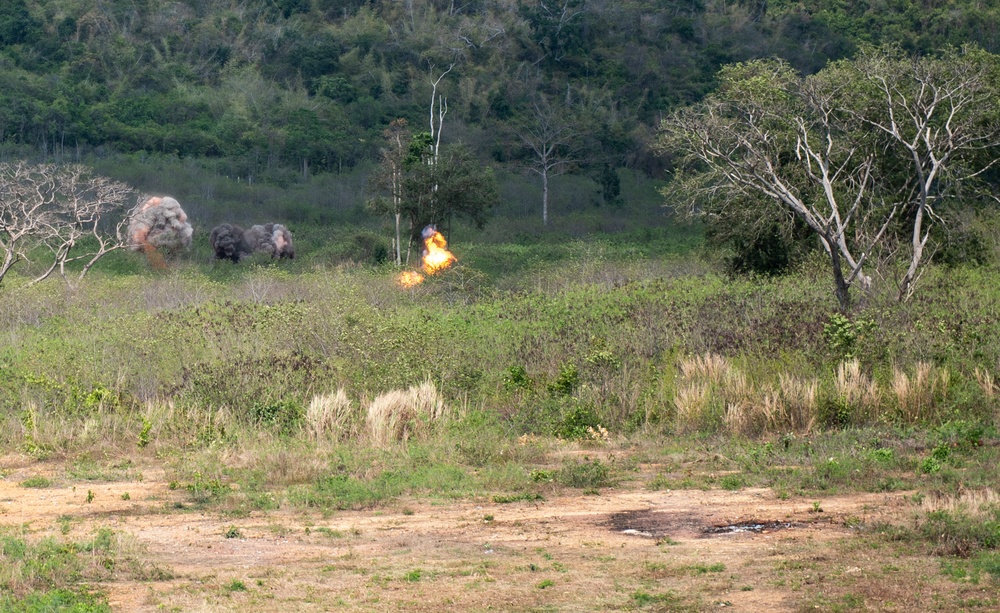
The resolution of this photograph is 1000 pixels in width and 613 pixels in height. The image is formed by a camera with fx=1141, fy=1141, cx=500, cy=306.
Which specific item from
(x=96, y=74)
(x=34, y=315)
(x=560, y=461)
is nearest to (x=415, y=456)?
(x=560, y=461)

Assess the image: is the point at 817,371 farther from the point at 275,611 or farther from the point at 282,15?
the point at 282,15

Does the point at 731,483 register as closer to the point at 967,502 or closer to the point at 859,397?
the point at 967,502

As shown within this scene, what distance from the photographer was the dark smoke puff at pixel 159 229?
33.8 metres


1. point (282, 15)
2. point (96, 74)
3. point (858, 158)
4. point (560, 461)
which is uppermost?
point (282, 15)

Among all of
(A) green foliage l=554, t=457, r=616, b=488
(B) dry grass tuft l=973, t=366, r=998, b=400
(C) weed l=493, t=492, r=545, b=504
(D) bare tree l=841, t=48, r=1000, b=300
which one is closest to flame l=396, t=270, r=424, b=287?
(D) bare tree l=841, t=48, r=1000, b=300

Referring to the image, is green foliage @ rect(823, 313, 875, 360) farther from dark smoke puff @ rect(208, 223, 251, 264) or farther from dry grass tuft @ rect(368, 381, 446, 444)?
dark smoke puff @ rect(208, 223, 251, 264)

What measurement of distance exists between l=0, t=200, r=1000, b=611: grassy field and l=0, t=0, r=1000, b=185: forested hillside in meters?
35.7

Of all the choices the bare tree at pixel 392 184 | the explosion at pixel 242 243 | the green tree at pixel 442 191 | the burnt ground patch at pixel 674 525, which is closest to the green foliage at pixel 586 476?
the burnt ground patch at pixel 674 525

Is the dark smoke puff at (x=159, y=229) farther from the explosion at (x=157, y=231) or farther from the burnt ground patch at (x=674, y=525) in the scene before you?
the burnt ground patch at (x=674, y=525)

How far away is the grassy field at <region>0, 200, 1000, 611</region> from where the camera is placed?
25.1ft

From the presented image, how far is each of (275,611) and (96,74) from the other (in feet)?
191

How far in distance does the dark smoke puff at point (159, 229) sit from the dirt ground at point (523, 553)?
2461 centimetres

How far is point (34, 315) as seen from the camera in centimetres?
2153

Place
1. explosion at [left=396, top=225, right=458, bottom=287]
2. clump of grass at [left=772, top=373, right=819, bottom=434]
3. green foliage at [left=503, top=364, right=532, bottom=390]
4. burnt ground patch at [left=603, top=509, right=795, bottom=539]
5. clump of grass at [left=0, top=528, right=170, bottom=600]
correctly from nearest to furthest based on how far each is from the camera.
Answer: clump of grass at [left=0, top=528, right=170, bottom=600] < burnt ground patch at [left=603, top=509, right=795, bottom=539] < clump of grass at [left=772, top=373, right=819, bottom=434] < green foliage at [left=503, top=364, right=532, bottom=390] < explosion at [left=396, top=225, right=458, bottom=287]
